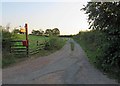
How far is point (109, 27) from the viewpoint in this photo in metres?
12.4

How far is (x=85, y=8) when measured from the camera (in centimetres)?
1421

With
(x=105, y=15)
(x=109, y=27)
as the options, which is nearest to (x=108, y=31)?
(x=109, y=27)

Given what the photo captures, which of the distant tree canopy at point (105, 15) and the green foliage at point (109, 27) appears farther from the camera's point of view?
the distant tree canopy at point (105, 15)

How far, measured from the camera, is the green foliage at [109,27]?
11.7 metres

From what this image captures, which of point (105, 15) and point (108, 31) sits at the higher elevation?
point (105, 15)

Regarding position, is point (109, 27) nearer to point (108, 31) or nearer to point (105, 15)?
point (108, 31)

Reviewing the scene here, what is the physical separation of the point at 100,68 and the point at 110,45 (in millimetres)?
1617

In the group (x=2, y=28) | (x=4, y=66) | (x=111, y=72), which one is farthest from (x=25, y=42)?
(x=111, y=72)

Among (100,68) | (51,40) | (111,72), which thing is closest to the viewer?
(111,72)

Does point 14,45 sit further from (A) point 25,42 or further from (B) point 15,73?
(B) point 15,73

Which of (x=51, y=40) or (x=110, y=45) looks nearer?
(x=110, y=45)

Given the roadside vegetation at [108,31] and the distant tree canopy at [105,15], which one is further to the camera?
the distant tree canopy at [105,15]

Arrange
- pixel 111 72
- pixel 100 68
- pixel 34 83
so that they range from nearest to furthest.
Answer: pixel 34 83, pixel 111 72, pixel 100 68

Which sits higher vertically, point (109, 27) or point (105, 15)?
point (105, 15)
